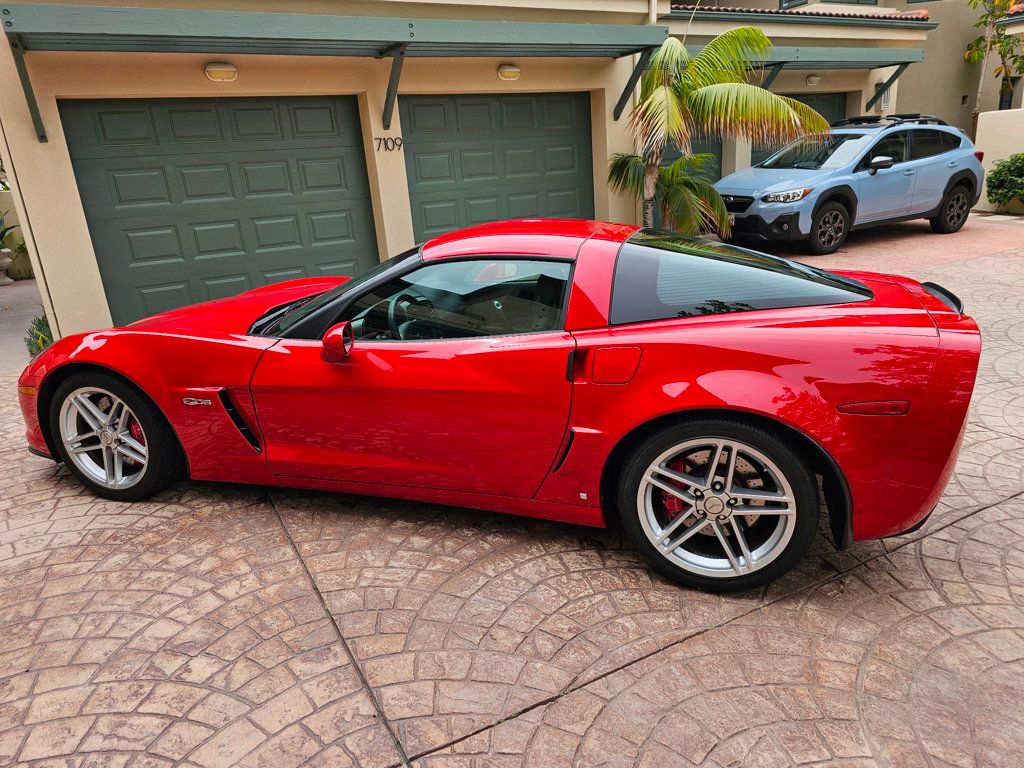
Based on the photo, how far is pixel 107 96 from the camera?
6793mm

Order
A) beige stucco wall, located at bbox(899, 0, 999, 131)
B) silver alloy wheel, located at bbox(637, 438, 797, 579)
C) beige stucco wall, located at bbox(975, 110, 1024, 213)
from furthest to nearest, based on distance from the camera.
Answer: beige stucco wall, located at bbox(899, 0, 999, 131) < beige stucco wall, located at bbox(975, 110, 1024, 213) < silver alloy wheel, located at bbox(637, 438, 797, 579)

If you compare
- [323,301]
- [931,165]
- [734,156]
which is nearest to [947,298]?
[323,301]

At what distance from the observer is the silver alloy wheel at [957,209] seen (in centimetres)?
1114

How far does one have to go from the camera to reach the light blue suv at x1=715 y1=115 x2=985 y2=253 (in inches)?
381

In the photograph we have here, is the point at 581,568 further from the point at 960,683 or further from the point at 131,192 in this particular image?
the point at 131,192

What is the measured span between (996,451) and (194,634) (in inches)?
161

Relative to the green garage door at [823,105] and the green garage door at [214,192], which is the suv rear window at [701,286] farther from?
the green garage door at [823,105]

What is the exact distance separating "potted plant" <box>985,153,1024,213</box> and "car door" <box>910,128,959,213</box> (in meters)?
2.82

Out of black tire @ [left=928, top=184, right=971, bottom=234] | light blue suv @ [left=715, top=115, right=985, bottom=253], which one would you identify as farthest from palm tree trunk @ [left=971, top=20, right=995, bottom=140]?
light blue suv @ [left=715, top=115, right=985, bottom=253]

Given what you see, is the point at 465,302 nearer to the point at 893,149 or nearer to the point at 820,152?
the point at 820,152

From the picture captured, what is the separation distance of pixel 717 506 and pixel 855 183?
9.01 metres

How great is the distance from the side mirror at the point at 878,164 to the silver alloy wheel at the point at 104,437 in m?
10.1

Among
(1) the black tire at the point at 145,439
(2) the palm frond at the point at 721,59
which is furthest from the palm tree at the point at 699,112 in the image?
(1) the black tire at the point at 145,439

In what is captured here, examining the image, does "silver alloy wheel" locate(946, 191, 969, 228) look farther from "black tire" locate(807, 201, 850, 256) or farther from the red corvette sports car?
the red corvette sports car
